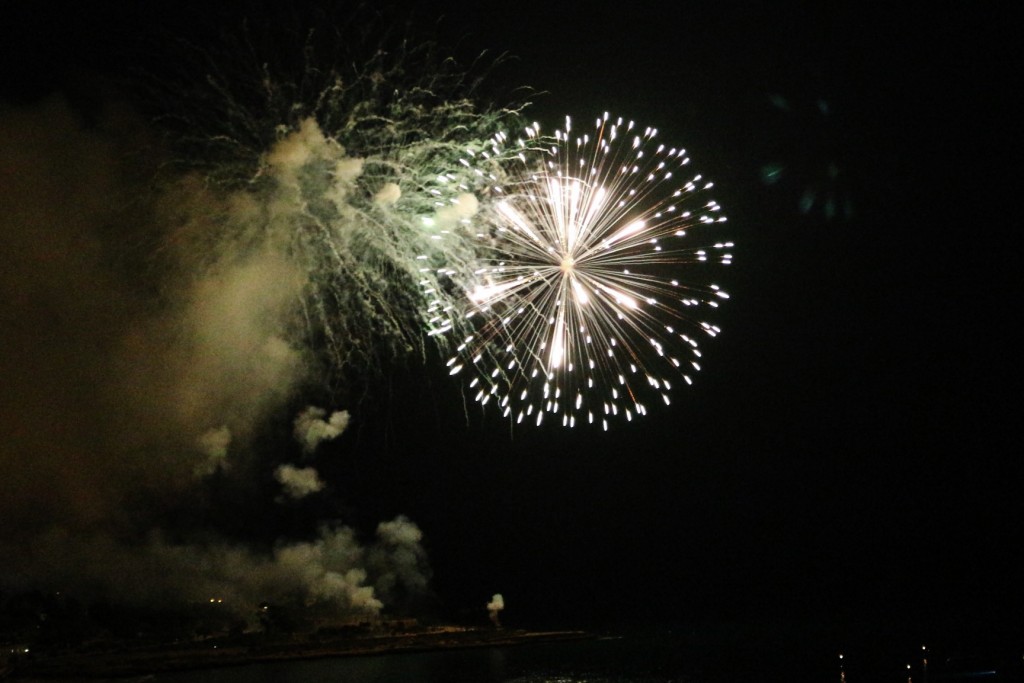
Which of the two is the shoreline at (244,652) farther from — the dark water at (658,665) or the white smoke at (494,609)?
the white smoke at (494,609)

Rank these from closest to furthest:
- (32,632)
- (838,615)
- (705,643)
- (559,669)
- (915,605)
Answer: (559,669) → (32,632) → (705,643) → (915,605) → (838,615)

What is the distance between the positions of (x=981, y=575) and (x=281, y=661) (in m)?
81.4

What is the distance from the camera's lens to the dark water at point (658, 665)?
188ft

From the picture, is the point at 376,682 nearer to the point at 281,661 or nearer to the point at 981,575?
the point at 281,661

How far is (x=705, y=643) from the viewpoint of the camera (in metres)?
99.1

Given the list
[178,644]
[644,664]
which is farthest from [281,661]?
[644,664]

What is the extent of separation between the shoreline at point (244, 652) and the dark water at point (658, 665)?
3.38 ft

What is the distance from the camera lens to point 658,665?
7062 cm

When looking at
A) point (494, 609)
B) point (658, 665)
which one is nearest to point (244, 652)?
point (494, 609)

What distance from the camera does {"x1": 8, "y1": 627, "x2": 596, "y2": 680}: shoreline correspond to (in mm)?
63281

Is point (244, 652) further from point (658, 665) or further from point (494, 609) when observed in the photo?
point (658, 665)

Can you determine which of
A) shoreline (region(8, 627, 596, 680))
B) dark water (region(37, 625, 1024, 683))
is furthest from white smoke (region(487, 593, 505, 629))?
dark water (region(37, 625, 1024, 683))

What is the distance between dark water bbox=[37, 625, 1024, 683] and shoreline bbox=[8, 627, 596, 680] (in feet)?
3.38

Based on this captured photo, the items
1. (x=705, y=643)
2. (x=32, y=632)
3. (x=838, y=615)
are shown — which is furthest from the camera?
(x=838, y=615)
